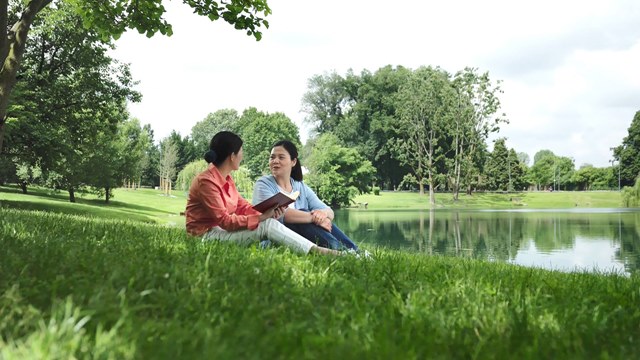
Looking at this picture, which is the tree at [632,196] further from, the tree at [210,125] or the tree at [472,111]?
the tree at [210,125]

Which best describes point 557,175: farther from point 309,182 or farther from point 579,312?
point 579,312

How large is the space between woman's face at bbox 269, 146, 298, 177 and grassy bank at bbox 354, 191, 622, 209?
49.0 meters

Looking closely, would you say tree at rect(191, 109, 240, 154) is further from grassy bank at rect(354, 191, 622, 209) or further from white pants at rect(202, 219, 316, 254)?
white pants at rect(202, 219, 316, 254)

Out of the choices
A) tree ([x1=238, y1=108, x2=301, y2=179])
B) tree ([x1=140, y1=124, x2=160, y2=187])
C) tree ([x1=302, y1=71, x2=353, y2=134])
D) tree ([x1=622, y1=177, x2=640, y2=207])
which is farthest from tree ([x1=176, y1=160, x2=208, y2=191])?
tree ([x1=622, y1=177, x2=640, y2=207])

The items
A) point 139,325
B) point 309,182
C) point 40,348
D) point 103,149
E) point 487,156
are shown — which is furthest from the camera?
point 487,156

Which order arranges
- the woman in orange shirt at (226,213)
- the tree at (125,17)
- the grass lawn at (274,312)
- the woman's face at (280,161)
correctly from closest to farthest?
the grass lawn at (274,312)
the woman in orange shirt at (226,213)
the woman's face at (280,161)
the tree at (125,17)

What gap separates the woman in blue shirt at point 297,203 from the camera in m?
5.46

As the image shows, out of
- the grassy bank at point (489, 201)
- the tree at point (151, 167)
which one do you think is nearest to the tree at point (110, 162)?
the grassy bank at point (489, 201)

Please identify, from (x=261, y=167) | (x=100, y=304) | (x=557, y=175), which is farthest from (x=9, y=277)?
(x=557, y=175)

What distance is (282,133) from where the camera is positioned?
213 feet

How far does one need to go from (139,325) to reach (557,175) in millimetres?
119100

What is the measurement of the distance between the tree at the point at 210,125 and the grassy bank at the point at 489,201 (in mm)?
34570

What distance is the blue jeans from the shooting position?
5.30 m

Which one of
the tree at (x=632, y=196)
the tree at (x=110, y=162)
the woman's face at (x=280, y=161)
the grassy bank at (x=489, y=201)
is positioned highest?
the tree at (x=110, y=162)
